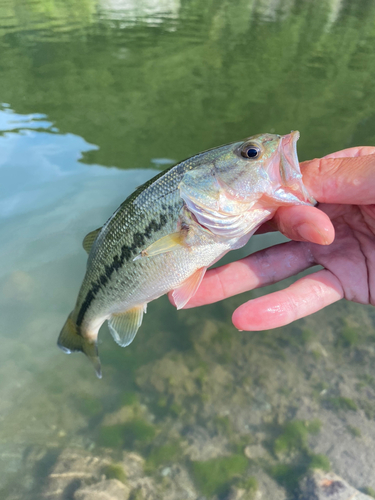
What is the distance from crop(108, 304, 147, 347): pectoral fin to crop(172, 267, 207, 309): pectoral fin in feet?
1.38

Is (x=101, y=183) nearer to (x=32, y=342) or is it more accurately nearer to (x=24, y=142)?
(x=24, y=142)

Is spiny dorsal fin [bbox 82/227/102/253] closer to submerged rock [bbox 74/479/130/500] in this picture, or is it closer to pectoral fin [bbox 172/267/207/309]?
pectoral fin [bbox 172/267/207/309]

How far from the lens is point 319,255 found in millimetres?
2824

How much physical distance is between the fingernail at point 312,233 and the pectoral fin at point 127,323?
1521 millimetres

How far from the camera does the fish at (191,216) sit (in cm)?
213

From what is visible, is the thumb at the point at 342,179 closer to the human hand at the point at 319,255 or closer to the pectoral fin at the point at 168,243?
the human hand at the point at 319,255

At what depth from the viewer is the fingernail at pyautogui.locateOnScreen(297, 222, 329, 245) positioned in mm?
1993

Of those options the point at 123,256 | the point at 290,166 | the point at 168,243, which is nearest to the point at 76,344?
the point at 123,256

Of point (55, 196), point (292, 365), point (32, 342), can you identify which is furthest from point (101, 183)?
point (292, 365)

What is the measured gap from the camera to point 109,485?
3.23 m

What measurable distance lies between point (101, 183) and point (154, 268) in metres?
4.33

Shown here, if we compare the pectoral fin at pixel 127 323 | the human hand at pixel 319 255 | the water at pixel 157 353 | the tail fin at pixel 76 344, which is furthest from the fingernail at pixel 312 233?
the water at pixel 157 353

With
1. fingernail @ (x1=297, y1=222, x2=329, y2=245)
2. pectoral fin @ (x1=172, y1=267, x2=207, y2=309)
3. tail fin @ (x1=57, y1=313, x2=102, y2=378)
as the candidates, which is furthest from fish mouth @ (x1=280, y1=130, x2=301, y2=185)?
tail fin @ (x1=57, y1=313, x2=102, y2=378)

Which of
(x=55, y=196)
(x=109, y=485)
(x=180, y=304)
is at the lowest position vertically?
(x=109, y=485)
